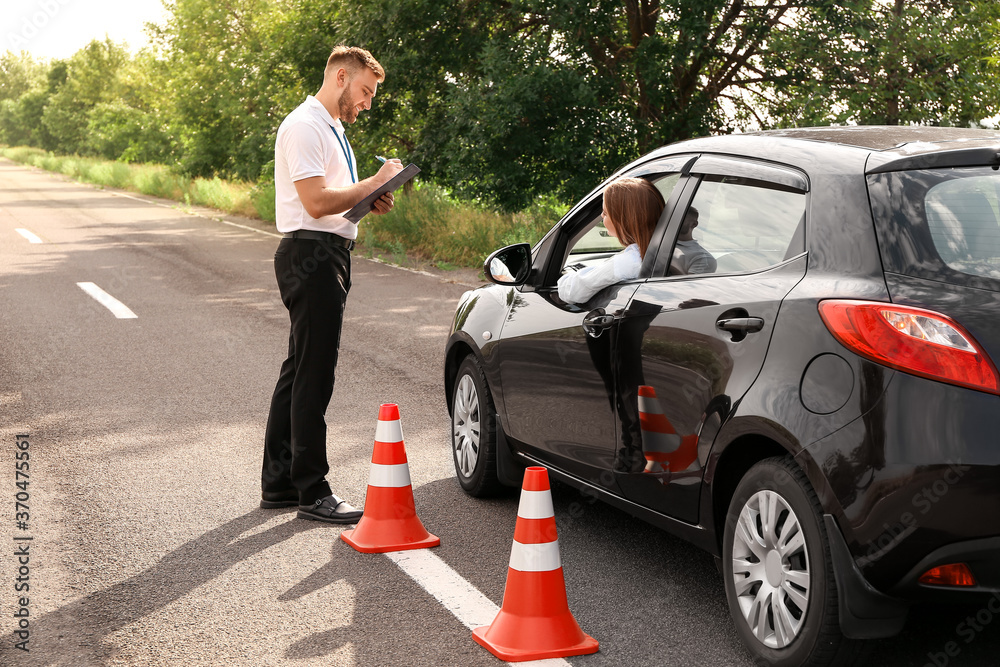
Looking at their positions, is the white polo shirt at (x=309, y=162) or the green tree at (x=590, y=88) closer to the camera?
the white polo shirt at (x=309, y=162)

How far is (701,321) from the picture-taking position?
3.55 m

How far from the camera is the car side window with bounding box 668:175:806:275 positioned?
11.4 ft

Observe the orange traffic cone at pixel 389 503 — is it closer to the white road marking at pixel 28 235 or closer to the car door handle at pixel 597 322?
the car door handle at pixel 597 322

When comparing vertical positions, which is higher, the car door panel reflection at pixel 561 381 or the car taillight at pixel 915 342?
the car taillight at pixel 915 342

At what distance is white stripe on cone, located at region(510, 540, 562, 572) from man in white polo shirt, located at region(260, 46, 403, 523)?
5.40ft

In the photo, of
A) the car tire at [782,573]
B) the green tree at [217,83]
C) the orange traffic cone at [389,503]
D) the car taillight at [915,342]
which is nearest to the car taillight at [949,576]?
the car tire at [782,573]

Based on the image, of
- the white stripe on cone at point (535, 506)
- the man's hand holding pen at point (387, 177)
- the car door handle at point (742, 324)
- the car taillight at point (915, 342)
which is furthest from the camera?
the man's hand holding pen at point (387, 177)

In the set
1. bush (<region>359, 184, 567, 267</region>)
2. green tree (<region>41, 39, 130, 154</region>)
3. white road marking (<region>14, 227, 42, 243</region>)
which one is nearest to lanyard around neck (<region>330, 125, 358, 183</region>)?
bush (<region>359, 184, 567, 267</region>)

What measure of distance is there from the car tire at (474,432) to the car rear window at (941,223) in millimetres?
2455

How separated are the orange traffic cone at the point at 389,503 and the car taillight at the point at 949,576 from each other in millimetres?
2327

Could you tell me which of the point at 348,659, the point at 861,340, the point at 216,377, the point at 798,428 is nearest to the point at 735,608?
the point at 798,428

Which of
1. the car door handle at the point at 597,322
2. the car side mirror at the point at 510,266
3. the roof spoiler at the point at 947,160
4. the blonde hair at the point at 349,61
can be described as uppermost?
the blonde hair at the point at 349,61

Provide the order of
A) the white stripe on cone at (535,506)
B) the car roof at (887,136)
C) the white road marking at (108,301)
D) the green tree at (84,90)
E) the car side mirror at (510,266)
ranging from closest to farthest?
the car roof at (887,136)
the white stripe on cone at (535,506)
the car side mirror at (510,266)
the white road marking at (108,301)
the green tree at (84,90)

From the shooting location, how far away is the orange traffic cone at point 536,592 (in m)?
3.54
